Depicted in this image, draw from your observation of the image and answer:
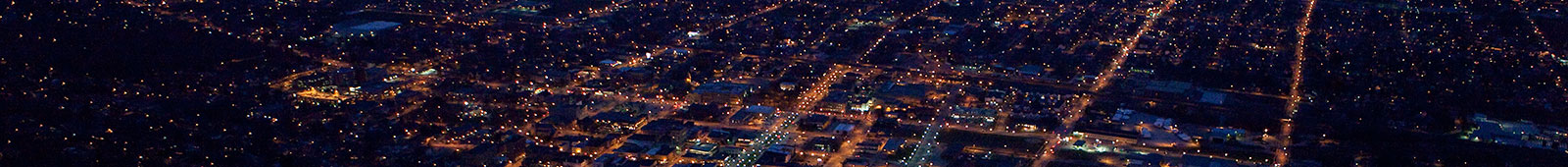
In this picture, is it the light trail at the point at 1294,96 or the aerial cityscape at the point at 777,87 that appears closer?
the light trail at the point at 1294,96

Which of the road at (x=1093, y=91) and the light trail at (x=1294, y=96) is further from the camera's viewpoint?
the road at (x=1093, y=91)

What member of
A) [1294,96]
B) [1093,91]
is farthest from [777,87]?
[1294,96]

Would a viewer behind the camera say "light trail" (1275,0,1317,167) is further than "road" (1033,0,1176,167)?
No

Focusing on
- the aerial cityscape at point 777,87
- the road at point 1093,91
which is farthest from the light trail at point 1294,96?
the road at point 1093,91

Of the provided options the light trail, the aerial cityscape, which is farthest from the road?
the light trail

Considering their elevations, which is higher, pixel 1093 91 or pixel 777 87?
pixel 1093 91

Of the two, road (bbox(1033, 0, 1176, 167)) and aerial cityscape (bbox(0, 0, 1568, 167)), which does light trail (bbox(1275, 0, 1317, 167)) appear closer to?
aerial cityscape (bbox(0, 0, 1568, 167))

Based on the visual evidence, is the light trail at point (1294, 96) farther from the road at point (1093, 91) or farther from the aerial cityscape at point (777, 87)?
the road at point (1093, 91)

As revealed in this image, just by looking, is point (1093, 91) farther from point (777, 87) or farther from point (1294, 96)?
point (777, 87)

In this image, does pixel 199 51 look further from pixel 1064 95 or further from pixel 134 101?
pixel 1064 95
